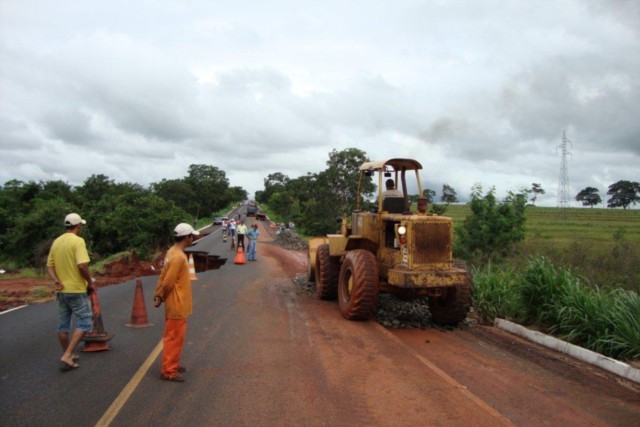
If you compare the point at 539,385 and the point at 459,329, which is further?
the point at 459,329

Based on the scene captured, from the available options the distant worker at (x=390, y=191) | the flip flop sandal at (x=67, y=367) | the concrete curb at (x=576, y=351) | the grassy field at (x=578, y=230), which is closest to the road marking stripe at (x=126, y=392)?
the flip flop sandal at (x=67, y=367)

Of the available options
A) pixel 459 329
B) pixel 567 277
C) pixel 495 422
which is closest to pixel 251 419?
pixel 495 422

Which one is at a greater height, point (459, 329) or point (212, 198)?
point (212, 198)

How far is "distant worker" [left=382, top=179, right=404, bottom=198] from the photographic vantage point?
988 centimetres

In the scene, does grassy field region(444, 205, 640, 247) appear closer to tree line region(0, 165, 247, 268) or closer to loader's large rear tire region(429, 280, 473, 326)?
loader's large rear tire region(429, 280, 473, 326)

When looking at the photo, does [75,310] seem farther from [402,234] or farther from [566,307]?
[566,307]

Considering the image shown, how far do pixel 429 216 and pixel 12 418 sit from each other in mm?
6508

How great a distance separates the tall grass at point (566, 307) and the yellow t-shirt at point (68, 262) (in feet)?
22.9

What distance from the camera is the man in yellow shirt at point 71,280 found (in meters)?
6.18

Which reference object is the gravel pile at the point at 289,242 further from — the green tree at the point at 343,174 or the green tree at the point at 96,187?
the green tree at the point at 96,187

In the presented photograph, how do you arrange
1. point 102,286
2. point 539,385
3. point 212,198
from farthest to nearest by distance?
point 212,198
point 102,286
point 539,385

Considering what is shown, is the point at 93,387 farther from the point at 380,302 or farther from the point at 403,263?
the point at 380,302

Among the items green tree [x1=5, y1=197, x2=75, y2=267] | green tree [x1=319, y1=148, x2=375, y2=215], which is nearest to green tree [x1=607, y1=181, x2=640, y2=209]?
green tree [x1=319, y1=148, x2=375, y2=215]

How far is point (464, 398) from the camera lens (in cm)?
543
